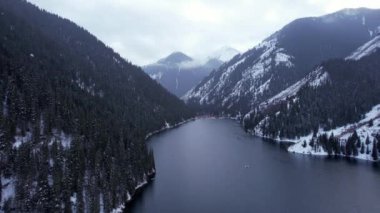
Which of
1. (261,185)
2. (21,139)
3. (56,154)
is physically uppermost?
(21,139)

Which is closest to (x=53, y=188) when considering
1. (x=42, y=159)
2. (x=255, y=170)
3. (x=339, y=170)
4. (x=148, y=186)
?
(x=42, y=159)

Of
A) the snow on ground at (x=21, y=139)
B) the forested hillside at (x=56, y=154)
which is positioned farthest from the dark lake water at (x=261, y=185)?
the snow on ground at (x=21, y=139)

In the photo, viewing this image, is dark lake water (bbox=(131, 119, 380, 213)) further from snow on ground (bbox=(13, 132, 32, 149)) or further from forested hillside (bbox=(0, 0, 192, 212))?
snow on ground (bbox=(13, 132, 32, 149))

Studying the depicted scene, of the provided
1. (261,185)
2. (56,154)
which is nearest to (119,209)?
(56,154)

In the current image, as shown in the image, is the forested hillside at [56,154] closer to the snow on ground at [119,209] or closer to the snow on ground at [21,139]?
the snow on ground at [21,139]

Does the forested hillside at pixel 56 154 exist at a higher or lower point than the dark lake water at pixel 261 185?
higher

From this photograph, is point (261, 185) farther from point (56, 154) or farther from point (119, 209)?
point (56, 154)

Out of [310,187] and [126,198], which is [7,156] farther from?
[310,187]

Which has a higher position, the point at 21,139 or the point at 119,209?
the point at 21,139
